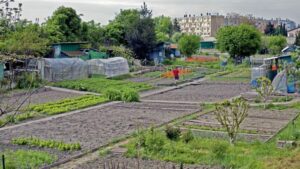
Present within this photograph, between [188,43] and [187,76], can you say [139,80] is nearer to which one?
[187,76]

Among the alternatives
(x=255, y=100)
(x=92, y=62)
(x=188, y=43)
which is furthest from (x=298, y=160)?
(x=188, y=43)

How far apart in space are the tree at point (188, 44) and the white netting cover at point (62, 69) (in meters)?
19.2

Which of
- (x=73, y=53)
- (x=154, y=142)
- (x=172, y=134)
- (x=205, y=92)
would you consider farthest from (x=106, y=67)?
(x=154, y=142)

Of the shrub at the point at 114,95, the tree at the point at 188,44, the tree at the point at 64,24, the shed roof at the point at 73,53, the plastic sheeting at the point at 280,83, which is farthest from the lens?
the tree at the point at 188,44

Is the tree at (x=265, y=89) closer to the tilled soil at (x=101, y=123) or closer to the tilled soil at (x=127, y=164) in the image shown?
the tilled soil at (x=101, y=123)

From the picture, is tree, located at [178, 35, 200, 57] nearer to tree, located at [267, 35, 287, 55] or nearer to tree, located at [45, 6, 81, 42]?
tree, located at [267, 35, 287, 55]

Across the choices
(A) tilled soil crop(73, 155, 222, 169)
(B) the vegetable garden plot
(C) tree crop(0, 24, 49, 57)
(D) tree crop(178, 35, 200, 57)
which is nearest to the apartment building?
(D) tree crop(178, 35, 200, 57)

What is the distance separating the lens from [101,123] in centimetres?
1950

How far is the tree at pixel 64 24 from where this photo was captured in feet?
145

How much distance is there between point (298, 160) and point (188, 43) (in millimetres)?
44191

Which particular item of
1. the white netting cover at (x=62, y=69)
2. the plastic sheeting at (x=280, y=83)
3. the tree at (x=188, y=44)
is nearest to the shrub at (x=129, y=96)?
the plastic sheeting at (x=280, y=83)

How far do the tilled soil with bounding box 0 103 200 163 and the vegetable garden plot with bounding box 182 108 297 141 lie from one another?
1.58 m

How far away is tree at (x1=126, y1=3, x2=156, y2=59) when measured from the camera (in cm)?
4822

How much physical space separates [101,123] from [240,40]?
76.3 feet
